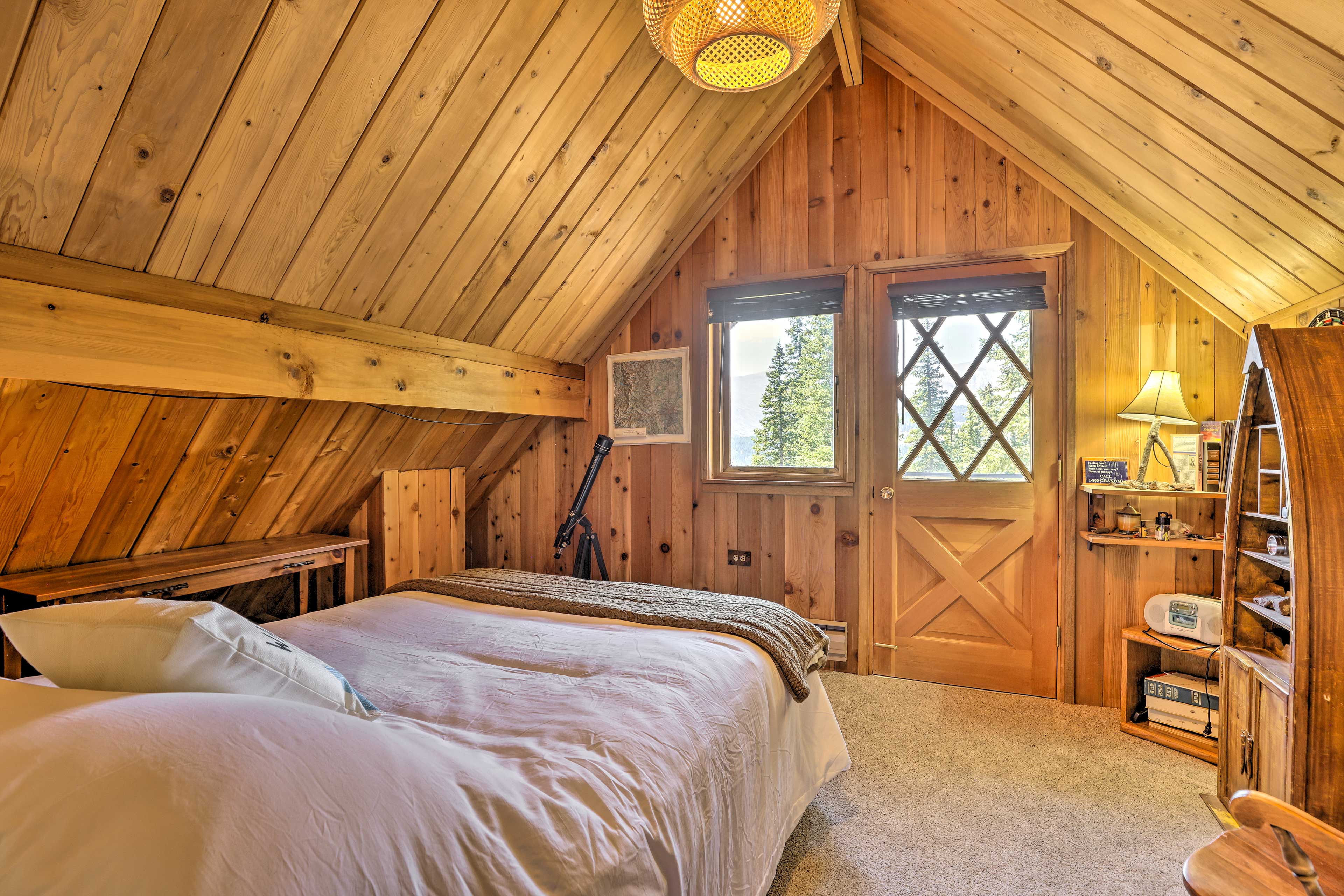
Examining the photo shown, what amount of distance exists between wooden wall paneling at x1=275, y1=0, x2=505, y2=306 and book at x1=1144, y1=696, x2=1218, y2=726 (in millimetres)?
3467

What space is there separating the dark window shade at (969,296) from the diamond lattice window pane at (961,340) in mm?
46

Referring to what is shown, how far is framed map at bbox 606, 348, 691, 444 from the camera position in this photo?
3621 mm

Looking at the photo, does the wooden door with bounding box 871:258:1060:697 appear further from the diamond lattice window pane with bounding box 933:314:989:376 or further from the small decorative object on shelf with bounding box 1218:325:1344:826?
the small decorative object on shelf with bounding box 1218:325:1344:826

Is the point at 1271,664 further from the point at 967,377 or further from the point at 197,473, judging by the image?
the point at 197,473

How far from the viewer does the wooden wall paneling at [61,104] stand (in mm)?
1341

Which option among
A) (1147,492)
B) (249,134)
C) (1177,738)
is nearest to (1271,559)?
(1147,492)

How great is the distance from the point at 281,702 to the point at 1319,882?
150 cm

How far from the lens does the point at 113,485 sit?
224 cm

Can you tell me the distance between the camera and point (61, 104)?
142 cm

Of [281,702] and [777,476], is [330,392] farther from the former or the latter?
[777,476]

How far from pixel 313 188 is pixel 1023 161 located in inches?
117

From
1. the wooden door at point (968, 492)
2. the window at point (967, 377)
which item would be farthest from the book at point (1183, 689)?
the window at point (967, 377)

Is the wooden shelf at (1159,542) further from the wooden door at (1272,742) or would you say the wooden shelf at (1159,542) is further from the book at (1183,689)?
the wooden door at (1272,742)

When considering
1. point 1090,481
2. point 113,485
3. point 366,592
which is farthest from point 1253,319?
point 113,485
